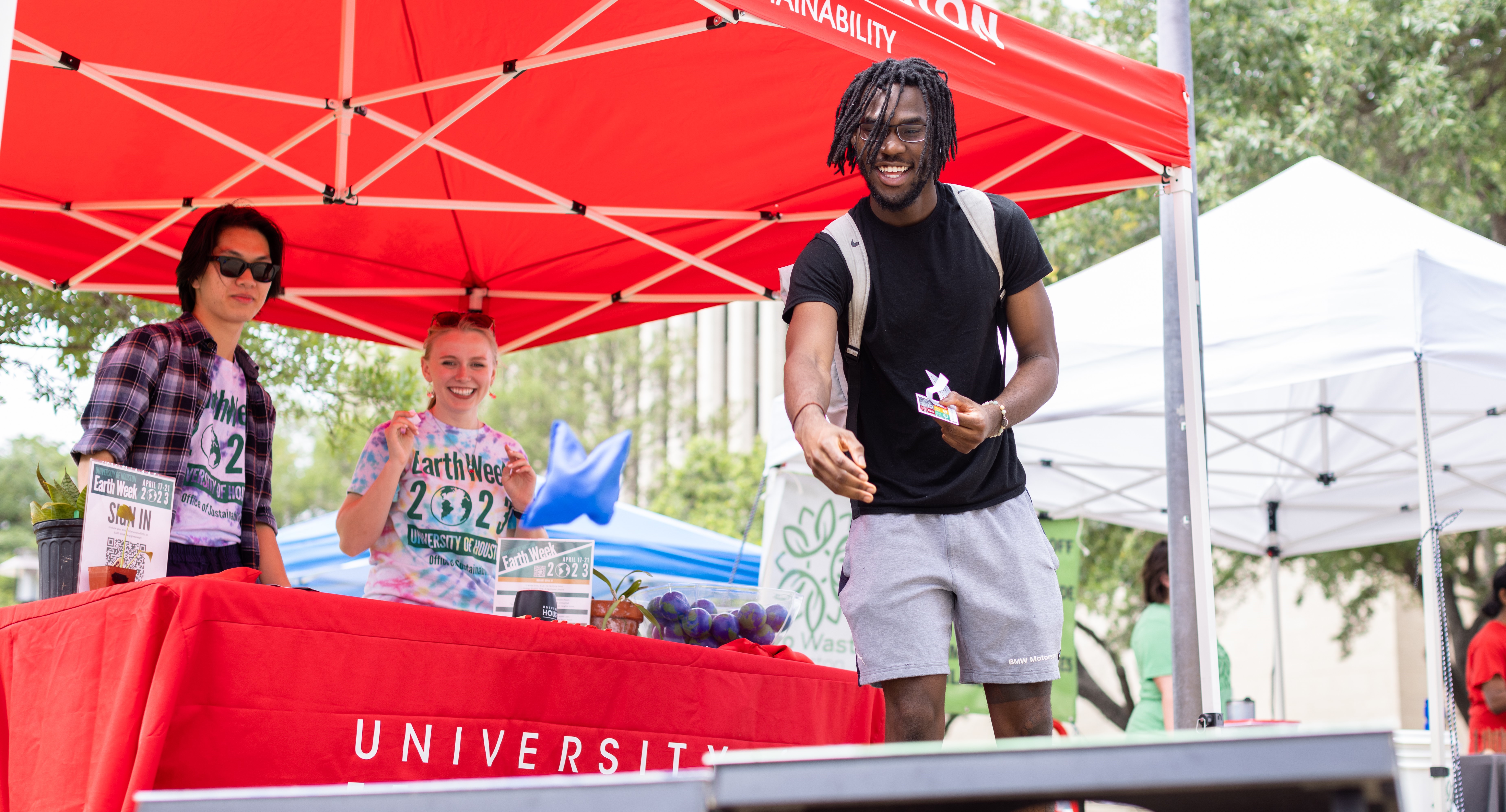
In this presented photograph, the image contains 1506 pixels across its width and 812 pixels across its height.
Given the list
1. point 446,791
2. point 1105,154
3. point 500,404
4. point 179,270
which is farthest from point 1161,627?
point 500,404

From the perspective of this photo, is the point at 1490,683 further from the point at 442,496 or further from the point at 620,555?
the point at 442,496

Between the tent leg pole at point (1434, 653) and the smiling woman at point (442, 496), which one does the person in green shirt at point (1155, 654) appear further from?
the smiling woman at point (442, 496)

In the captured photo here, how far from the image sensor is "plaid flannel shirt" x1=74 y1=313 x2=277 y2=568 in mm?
2877

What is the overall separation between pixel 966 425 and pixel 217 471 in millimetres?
2009

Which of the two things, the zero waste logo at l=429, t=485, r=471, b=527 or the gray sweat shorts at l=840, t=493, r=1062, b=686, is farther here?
the zero waste logo at l=429, t=485, r=471, b=527

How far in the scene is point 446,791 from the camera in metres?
0.98

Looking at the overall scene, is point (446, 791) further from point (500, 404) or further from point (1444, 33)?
point (500, 404)

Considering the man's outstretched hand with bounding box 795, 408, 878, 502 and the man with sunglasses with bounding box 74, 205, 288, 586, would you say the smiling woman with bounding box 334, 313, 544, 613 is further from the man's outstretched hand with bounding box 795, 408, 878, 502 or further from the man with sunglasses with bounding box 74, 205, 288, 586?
the man's outstretched hand with bounding box 795, 408, 878, 502

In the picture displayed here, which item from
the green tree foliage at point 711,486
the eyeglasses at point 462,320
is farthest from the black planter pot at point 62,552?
the green tree foliage at point 711,486

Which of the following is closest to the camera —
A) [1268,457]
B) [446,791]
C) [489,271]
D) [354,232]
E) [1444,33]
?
[446,791]

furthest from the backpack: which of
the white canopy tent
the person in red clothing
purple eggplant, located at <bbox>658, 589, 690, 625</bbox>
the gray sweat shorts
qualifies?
the person in red clothing

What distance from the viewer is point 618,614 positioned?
3279mm

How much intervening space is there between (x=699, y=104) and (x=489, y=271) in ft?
5.09

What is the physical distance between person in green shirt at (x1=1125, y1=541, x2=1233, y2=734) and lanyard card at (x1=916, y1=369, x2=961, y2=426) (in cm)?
379
